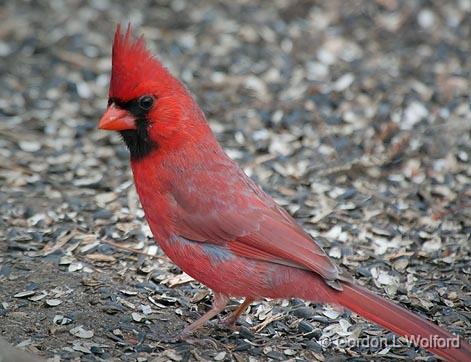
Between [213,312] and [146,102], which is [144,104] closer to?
[146,102]

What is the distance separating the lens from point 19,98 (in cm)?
577

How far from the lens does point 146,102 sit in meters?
3.56

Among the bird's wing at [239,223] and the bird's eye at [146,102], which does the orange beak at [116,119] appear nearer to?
the bird's eye at [146,102]

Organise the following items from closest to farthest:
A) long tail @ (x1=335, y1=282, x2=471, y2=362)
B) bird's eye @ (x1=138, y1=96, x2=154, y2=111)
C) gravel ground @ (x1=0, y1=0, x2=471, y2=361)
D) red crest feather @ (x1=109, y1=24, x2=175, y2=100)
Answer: long tail @ (x1=335, y1=282, x2=471, y2=362) < red crest feather @ (x1=109, y1=24, x2=175, y2=100) < bird's eye @ (x1=138, y1=96, x2=154, y2=111) < gravel ground @ (x1=0, y1=0, x2=471, y2=361)

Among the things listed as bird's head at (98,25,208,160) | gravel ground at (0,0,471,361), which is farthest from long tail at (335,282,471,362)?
bird's head at (98,25,208,160)

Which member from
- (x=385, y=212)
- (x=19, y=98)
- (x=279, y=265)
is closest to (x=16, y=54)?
(x=19, y=98)

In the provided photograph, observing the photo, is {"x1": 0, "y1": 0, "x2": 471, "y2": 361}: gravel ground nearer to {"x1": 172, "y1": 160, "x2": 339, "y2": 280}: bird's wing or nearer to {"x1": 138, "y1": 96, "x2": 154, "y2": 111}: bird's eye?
{"x1": 172, "y1": 160, "x2": 339, "y2": 280}: bird's wing

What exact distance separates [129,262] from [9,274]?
0.57 meters

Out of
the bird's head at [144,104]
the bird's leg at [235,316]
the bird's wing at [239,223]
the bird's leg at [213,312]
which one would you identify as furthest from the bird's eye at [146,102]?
the bird's leg at [235,316]

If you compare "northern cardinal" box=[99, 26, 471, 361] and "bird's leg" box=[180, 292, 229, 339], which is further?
"bird's leg" box=[180, 292, 229, 339]

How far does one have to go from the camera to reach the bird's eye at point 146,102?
11.7 feet

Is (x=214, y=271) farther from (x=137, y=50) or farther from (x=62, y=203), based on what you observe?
(x=62, y=203)

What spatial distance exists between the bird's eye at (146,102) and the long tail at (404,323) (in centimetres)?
108

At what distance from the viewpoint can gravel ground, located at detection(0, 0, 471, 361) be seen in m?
3.69
